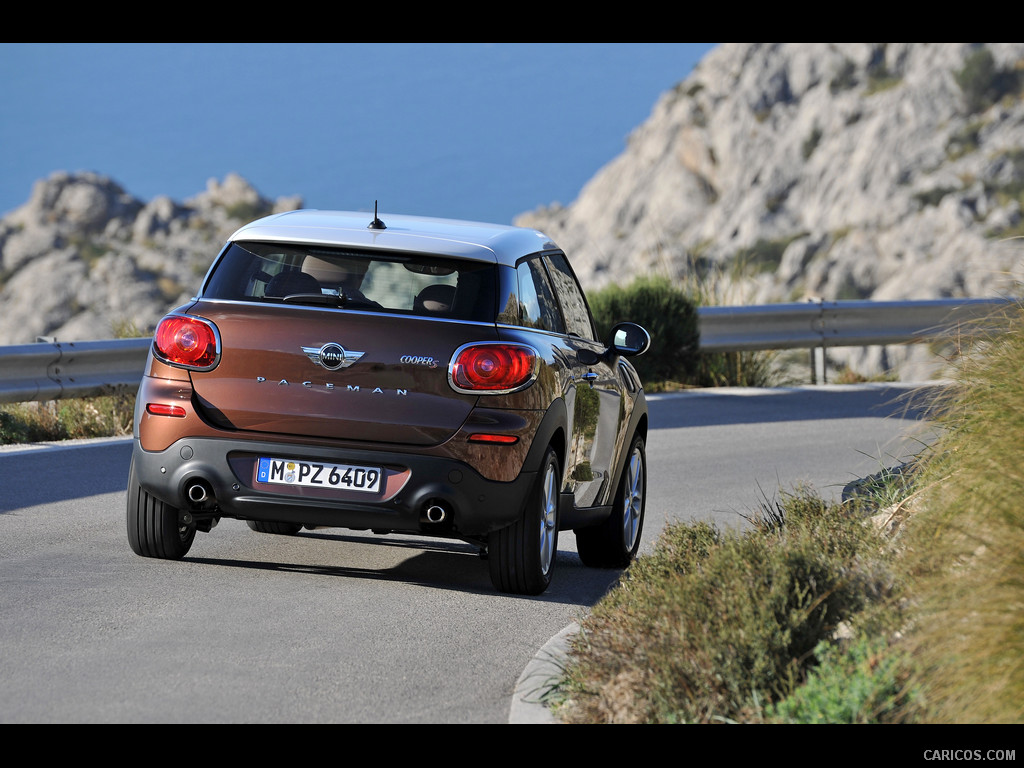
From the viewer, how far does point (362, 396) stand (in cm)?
720

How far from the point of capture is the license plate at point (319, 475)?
7.19 metres

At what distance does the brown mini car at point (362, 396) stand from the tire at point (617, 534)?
1.00m

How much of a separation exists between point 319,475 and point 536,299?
1517 mm

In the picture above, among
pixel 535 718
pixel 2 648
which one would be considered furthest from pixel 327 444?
pixel 535 718

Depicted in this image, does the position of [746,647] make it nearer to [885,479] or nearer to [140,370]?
[885,479]

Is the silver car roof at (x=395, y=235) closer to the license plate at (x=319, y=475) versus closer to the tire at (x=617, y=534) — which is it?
the license plate at (x=319, y=475)

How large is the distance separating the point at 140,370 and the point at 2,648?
813cm

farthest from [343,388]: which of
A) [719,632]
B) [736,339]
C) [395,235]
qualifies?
[736,339]

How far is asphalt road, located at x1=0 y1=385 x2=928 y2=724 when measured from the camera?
5.56 meters

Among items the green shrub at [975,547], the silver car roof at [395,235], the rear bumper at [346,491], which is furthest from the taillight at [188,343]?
the green shrub at [975,547]

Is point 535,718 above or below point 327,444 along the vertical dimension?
below

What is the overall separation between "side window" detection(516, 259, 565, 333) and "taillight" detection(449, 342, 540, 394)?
385 millimetres

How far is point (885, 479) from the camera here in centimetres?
807

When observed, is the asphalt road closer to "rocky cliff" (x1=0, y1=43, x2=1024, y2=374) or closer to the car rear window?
the car rear window
